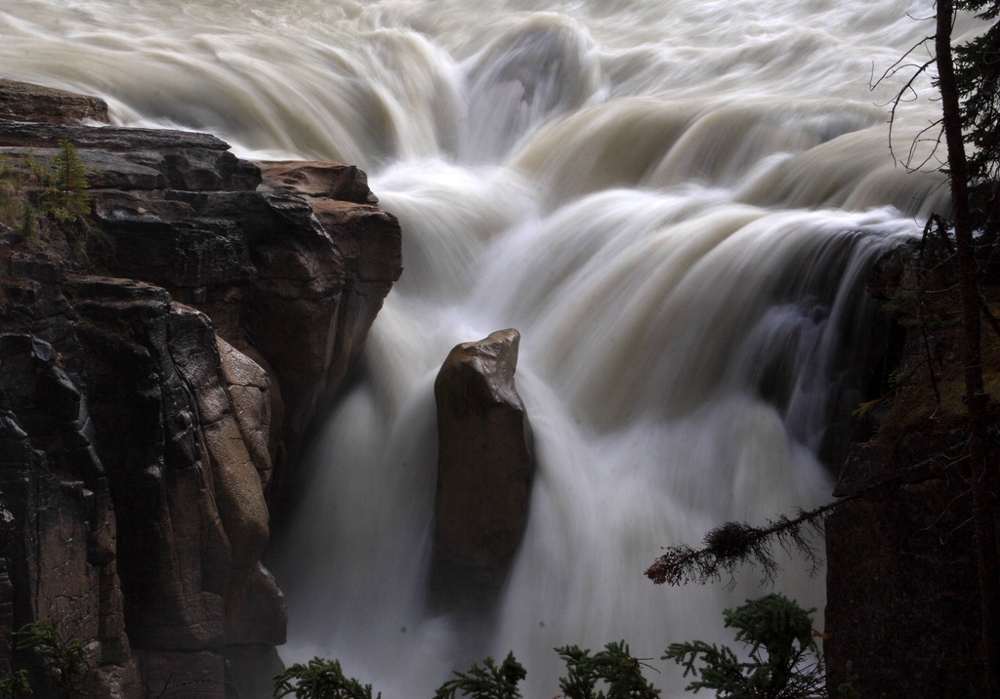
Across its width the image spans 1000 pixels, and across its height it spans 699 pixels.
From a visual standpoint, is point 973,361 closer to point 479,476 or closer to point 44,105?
point 479,476

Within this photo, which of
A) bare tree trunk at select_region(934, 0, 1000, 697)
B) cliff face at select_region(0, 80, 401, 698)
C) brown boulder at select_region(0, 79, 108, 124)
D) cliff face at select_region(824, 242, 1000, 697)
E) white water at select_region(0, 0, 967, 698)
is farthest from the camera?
brown boulder at select_region(0, 79, 108, 124)

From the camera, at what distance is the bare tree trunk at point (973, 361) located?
265 cm

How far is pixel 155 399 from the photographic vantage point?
5102 millimetres

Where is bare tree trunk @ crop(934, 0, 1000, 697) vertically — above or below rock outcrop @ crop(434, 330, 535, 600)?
below

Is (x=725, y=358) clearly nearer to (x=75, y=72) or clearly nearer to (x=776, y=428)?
(x=776, y=428)

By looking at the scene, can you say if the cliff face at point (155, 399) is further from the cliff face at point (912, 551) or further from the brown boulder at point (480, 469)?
the cliff face at point (912, 551)

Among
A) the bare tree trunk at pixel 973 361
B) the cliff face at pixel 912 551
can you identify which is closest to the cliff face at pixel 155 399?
the cliff face at pixel 912 551

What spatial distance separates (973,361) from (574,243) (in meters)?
7.25

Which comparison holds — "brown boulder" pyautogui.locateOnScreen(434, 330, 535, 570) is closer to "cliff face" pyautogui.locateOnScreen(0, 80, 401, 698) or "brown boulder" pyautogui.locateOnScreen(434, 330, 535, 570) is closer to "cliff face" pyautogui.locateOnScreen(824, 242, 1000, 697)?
"cliff face" pyautogui.locateOnScreen(0, 80, 401, 698)

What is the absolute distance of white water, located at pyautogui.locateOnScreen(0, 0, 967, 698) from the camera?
6938mm

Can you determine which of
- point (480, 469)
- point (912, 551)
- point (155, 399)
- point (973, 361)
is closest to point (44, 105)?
point (155, 399)

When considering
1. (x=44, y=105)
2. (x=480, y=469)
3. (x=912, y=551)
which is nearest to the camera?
(x=912, y=551)

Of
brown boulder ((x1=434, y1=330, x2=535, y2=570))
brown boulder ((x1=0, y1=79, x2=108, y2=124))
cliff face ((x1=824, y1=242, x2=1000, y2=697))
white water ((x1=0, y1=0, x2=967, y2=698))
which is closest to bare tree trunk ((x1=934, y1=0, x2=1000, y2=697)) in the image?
cliff face ((x1=824, y1=242, x2=1000, y2=697))

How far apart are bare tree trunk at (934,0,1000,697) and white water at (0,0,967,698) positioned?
3837mm
